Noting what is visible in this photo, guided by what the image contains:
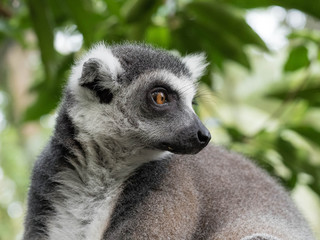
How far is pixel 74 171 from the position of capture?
9.66 feet

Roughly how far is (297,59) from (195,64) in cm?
119

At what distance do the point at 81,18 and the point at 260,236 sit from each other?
2.11m

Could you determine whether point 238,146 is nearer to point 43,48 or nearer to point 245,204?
point 245,204

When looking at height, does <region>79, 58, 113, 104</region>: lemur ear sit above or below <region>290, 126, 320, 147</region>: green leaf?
above

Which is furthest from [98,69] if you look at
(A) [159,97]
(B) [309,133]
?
(B) [309,133]

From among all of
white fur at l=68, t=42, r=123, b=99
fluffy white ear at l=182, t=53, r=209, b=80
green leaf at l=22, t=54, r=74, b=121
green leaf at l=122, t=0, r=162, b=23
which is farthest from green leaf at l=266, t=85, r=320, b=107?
green leaf at l=22, t=54, r=74, b=121

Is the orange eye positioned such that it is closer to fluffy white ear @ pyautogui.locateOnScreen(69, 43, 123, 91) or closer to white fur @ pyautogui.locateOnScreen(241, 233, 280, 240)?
fluffy white ear @ pyautogui.locateOnScreen(69, 43, 123, 91)

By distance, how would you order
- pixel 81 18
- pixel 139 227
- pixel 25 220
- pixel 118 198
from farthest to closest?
pixel 81 18, pixel 25 220, pixel 118 198, pixel 139 227

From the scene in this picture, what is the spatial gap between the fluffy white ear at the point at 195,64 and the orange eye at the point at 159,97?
52 centimetres

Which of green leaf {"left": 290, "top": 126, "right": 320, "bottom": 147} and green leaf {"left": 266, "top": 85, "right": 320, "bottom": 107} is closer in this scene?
green leaf {"left": 290, "top": 126, "right": 320, "bottom": 147}

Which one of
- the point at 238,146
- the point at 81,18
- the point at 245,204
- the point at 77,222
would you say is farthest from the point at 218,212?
the point at 81,18

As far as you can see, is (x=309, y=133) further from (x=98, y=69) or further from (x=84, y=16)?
(x=84, y=16)

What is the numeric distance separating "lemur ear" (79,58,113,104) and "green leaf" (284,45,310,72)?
1.95 meters

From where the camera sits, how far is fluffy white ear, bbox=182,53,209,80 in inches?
135
